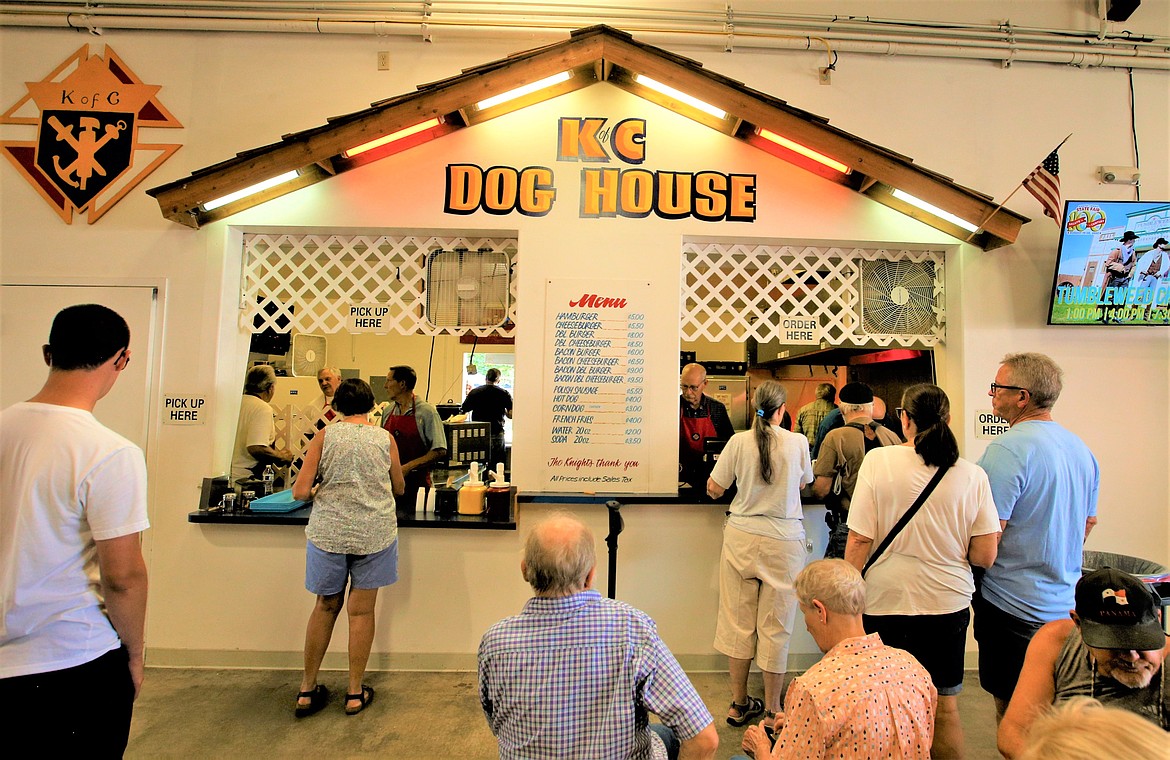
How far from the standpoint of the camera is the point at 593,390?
3.30 meters

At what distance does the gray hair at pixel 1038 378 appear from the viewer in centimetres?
209

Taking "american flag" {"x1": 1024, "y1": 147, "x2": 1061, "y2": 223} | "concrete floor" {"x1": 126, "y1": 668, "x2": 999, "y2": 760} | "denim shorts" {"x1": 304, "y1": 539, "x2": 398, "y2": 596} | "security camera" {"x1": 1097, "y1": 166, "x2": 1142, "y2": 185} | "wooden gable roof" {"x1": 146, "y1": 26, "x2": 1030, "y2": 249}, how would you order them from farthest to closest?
"security camera" {"x1": 1097, "y1": 166, "x2": 1142, "y2": 185} → "american flag" {"x1": 1024, "y1": 147, "x2": 1061, "y2": 223} → "wooden gable roof" {"x1": 146, "y1": 26, "x2": 1030, "y2": 249} → "denim shorts" {"x1": 304, "y1": 539, "x2": 398, "y2": 596} → "concrete floor" {"x1": 126, "y1": 668, "x2": 999, "y2": 760}

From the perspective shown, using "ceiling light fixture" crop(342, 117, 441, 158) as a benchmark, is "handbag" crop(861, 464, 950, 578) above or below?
below

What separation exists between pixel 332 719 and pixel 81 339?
2169 millimetres

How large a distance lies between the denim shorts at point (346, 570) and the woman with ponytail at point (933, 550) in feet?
7.29

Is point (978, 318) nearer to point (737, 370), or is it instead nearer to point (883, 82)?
point (883, 82)

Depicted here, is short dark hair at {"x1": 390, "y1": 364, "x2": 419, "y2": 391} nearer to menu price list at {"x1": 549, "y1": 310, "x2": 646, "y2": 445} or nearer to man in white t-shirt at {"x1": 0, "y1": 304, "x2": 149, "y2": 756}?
menu price list at {"x1": 549, "y1": 310, "x2": 646, "y2": 445}

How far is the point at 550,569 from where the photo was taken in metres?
1.36

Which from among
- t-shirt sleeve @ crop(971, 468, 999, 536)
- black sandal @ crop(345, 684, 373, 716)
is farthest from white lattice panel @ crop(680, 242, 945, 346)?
black sandal @ crop(345, 684, 373, 716)

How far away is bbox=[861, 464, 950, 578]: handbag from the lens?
2018 millimetres

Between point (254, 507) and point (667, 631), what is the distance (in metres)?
2.58

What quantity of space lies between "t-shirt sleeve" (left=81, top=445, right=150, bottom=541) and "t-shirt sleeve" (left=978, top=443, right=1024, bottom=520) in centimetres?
284

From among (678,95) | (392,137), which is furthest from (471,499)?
(678,95)

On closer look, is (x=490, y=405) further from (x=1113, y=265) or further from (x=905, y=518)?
(x=1113, y=265)
